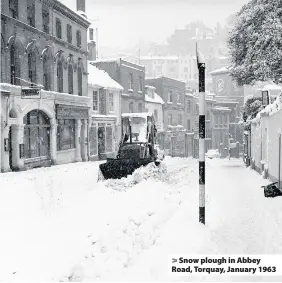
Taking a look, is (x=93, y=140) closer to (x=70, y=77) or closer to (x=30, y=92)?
(x=70, y=77)

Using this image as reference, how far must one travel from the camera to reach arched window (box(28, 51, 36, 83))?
76.3 ft

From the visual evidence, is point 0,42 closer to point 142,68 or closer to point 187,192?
point 187,192

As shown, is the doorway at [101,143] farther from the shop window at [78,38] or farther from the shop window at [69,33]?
the shop window at [69,33]

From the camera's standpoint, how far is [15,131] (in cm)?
2159

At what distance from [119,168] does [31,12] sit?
1337 centimetres

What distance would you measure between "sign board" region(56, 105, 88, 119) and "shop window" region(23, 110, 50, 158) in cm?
114

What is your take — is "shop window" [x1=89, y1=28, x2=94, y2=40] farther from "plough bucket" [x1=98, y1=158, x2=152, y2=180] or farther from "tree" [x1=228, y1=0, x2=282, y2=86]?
"plough bucket" [x1=98, y1=158, x2=152, y2=180]

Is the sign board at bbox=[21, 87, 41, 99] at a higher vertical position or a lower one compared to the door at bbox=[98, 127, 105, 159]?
higher

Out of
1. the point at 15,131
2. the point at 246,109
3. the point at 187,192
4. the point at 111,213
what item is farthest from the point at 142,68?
the point at 111,213

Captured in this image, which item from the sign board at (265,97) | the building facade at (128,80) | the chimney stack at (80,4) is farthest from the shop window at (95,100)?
the sign board at (265,97)

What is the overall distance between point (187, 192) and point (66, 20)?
1933cm

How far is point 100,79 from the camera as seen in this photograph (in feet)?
113

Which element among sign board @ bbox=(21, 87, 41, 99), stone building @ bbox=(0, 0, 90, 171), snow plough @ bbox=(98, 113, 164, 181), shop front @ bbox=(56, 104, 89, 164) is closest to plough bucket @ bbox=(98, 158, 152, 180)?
snow plough @ bbox=(98, 113, 164, 181)

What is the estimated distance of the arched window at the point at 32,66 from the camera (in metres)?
23.3
